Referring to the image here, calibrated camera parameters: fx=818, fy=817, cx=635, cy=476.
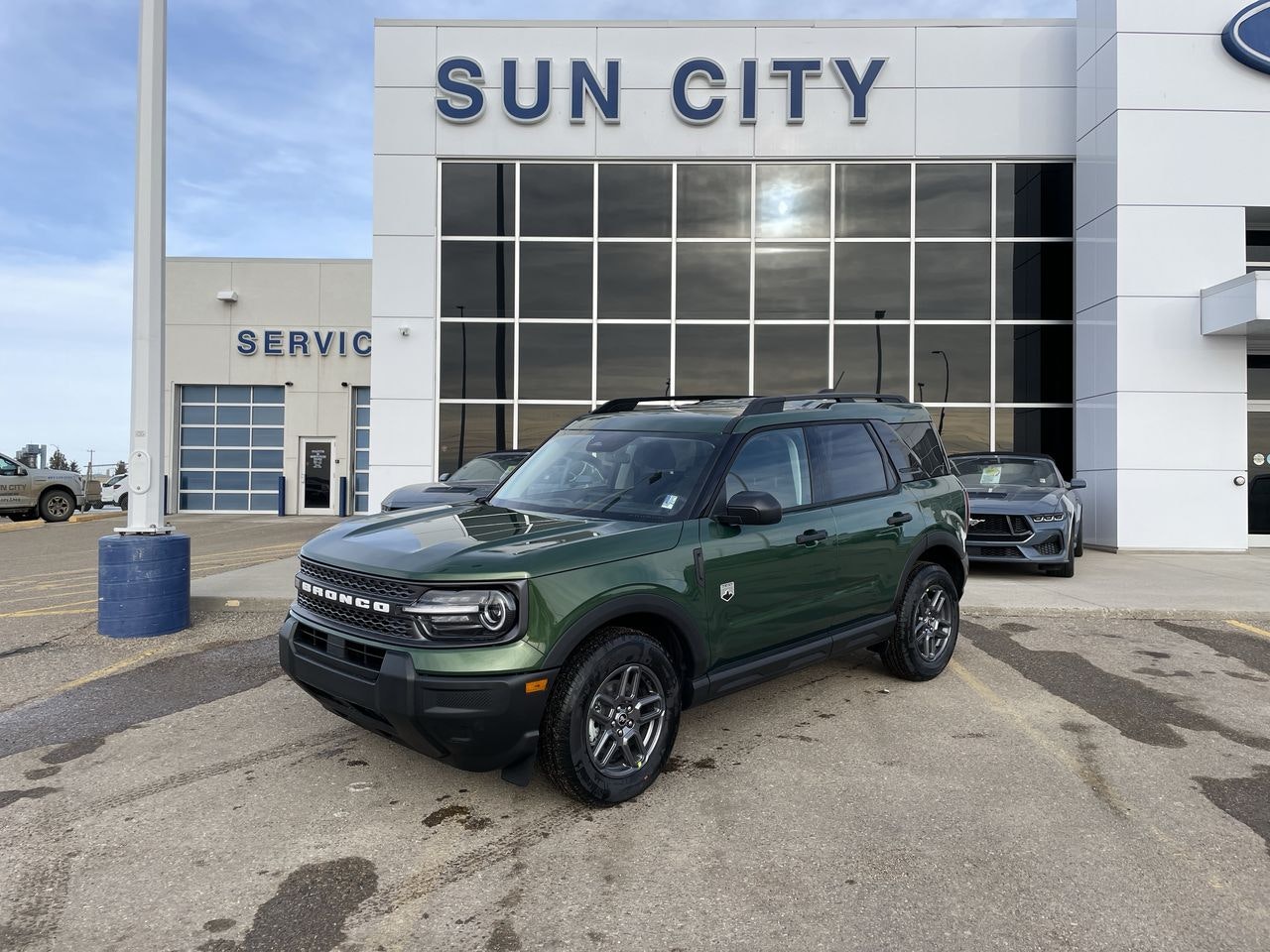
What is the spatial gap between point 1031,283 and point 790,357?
4735mm

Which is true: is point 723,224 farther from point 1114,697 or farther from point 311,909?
point 311,909

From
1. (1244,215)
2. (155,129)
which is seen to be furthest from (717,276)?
(155,129)

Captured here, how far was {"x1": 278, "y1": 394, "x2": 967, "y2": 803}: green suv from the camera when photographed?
3.25 metres

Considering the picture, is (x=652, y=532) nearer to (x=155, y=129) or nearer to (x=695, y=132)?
(x=155, y=129)

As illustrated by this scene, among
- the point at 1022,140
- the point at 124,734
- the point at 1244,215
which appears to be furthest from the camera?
the point at 1022,140

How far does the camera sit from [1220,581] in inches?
392

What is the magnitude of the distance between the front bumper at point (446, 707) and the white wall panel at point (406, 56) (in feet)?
48.2

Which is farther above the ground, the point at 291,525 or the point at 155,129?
the point at 155,129

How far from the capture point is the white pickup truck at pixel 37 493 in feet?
63.3

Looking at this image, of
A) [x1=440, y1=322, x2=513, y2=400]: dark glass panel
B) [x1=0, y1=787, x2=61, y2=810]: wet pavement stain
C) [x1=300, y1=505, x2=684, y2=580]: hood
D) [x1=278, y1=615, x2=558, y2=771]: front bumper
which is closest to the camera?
[x1=278, y1=615, x2=558, y2=771]: front bumper

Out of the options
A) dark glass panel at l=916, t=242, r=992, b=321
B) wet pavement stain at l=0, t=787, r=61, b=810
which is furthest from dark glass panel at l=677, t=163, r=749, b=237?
wet pavement stain at l=0, t=787, r=61, b=810

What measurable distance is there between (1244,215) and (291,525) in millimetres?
20151

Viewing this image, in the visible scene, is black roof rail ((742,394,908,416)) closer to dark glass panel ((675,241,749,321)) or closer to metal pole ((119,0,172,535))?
metal pole ((119,0,172,535))

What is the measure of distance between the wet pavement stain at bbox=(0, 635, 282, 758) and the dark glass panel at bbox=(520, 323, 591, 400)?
380 inches
